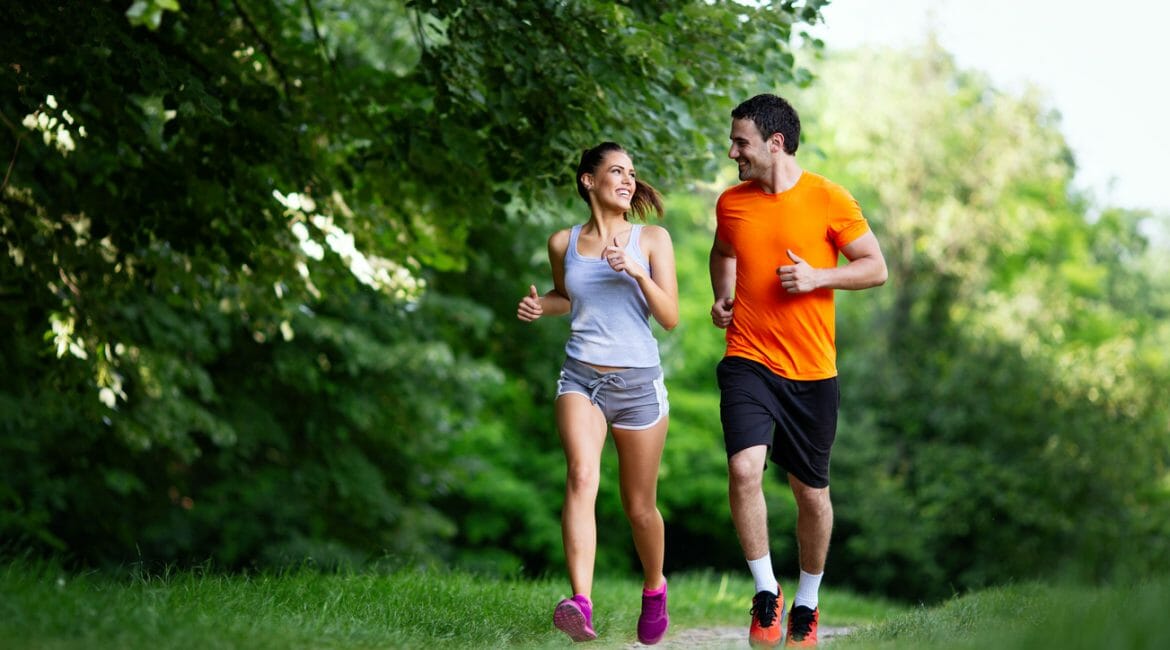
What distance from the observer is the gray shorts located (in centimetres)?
603

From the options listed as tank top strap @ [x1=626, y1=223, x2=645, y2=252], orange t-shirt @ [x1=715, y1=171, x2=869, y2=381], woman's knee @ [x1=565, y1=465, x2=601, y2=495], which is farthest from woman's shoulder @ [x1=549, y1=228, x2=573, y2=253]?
woman's knee @ [x1=565, y1=465, x2=601, y2=495]

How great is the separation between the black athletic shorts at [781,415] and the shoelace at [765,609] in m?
0.63

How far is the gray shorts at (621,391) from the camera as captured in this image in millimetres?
6027

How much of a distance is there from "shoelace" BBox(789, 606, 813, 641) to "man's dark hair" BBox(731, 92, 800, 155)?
81.3 inches

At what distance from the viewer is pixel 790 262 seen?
6004mm

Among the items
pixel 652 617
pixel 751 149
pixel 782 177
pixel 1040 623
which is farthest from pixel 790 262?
pixel 1040 623

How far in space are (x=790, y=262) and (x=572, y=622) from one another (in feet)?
6.07

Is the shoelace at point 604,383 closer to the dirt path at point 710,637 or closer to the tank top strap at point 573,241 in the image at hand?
the tank top strap at point 573,241

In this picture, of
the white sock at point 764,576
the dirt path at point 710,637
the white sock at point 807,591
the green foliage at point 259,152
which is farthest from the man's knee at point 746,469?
the green foliage at point 259,152

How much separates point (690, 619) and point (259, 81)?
4.43m

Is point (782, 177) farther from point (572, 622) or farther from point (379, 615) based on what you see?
point (379, 615)

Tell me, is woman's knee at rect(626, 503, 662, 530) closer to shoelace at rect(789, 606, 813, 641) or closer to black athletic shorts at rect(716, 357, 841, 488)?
black athletic shorts at rect(716, 357, 841, 488)

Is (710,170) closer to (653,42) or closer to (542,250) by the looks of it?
(653,42)

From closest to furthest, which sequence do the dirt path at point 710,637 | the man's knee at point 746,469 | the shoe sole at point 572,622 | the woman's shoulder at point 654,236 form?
1. the shoe sole at point 572,622
2. the man's knee at point 746,469
3. the woman's shoulder at point 654,236
4. the dirt path at point 710,637
